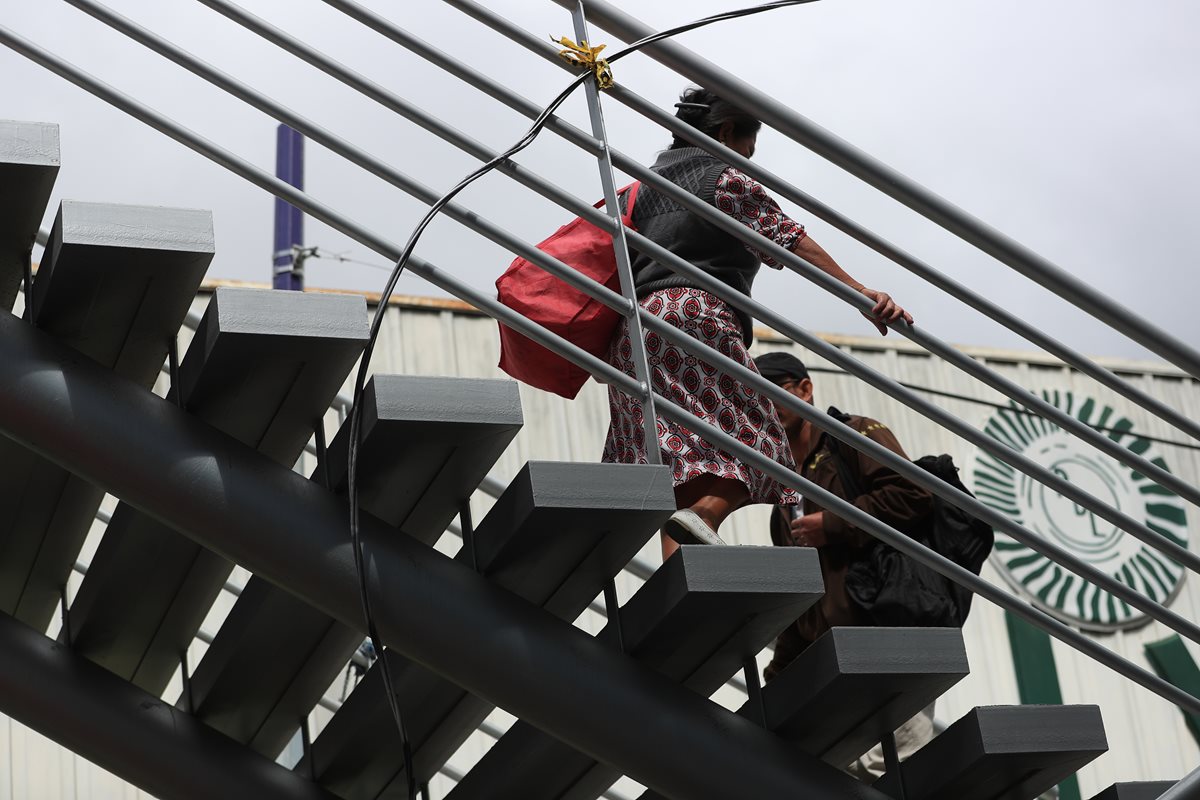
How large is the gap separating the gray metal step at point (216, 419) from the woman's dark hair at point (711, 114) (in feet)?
4.28

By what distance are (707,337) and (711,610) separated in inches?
33.9

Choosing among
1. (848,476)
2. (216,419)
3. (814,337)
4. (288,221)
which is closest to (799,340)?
(814,337)

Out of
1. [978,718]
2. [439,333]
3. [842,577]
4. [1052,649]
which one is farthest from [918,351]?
[978,718]

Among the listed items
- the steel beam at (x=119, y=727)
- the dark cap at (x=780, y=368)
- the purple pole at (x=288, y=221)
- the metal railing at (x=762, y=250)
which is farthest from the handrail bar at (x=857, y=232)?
the purple pole at (x=288, y=221)

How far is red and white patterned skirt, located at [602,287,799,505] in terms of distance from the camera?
3.81 m

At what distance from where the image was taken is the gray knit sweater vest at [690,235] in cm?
393

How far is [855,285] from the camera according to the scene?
3.90 metres

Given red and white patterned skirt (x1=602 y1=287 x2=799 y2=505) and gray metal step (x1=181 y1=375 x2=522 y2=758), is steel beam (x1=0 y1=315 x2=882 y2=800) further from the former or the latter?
red and white patterned skirt (x1=602 y1=287 x2=799 y2=505)

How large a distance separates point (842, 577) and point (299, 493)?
5.53 ft

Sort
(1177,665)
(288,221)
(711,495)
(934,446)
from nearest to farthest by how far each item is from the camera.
→ 1. (711,495)
2. (288,221)
3. (1177,665)
4. (934,446)

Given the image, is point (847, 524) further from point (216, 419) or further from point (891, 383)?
point (216, 419)

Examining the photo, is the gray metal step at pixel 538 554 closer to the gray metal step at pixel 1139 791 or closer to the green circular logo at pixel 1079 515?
the gray metal step at pixel 1139 791

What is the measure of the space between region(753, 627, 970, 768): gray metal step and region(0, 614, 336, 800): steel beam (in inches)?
55.9

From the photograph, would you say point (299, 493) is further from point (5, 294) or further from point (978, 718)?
point (978, 718)
